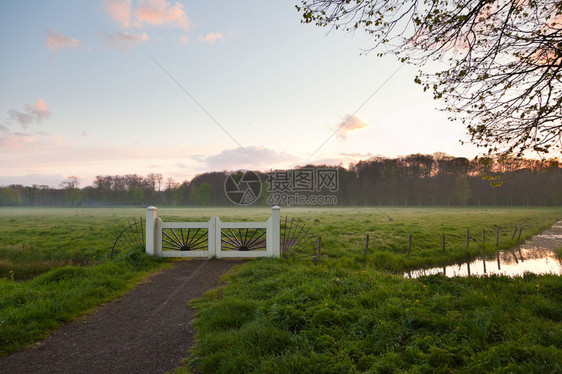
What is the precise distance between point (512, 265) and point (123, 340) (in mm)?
18016

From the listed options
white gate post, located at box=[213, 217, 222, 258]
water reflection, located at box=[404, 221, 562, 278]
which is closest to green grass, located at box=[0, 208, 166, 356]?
white gate post, located at box=[213, 217, 222, 258]

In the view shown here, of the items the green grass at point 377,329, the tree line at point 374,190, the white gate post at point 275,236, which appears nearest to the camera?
the green grass at point 377,329

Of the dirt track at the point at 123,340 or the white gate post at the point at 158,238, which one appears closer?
the dirt track at the point at 123,340

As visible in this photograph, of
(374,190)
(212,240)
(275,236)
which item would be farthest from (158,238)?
(374,190)

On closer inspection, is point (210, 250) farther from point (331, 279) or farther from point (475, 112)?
point (475, 112)

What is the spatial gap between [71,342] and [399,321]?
18.8 feet

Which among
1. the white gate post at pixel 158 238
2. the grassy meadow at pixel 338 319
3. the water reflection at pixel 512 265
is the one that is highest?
the white gate post at pixel 158 238

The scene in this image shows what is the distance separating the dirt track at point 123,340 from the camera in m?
4.23

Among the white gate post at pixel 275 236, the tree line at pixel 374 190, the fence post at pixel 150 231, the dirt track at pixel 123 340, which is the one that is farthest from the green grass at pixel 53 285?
the tree line at pixel 374 190

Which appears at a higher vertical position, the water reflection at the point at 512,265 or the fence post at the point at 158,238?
the fence post at the point at 158,238

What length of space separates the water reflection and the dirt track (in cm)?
995

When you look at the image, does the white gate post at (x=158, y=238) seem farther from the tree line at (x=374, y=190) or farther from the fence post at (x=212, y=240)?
the tree line at (x=374, y=190)

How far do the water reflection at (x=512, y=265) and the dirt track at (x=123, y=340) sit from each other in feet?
32.7

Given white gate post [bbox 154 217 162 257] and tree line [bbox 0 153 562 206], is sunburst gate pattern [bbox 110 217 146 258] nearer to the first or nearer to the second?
white gate post [bbox 154 217 162 257]
